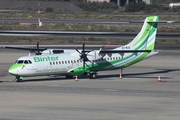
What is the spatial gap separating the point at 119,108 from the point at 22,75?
41.7 ft

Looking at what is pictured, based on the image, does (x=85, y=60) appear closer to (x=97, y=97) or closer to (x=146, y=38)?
(x=146, y=38)

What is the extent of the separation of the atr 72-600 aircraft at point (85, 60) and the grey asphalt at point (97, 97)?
814 mm

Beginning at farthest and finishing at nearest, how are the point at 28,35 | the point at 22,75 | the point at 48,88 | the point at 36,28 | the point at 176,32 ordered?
1. the point at 36,28
2. the point at 176,32
3. the point at 28,35
4. the point at 22,75
5. the point at 48,88

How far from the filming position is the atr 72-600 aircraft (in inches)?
1510

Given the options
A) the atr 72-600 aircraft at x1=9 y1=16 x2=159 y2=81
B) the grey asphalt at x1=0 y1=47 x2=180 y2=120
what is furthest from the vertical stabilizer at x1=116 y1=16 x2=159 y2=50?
the grey asphalt at x1=0 y1=47 x2=180 y2=120

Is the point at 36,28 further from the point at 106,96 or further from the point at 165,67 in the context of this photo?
the point at 106,96

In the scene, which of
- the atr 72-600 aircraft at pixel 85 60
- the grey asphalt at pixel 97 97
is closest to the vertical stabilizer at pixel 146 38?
the atr 72-600 aircraft at pixel 85 60

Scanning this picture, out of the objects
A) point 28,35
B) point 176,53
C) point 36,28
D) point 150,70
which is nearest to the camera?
point 150,70

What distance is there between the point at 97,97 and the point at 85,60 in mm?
10089

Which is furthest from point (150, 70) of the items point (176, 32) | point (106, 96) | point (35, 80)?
point (176, 32)

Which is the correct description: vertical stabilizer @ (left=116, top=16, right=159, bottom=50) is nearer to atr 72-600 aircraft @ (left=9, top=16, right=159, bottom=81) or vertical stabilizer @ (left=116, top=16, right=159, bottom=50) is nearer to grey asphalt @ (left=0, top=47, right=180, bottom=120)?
atr 72-600 aircraft @ (left=9, top=16, right=159, bottom=81)

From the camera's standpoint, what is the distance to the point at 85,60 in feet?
135

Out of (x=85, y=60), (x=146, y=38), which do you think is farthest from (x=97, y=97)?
(x=146, y=38)

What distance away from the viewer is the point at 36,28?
3755 inches
